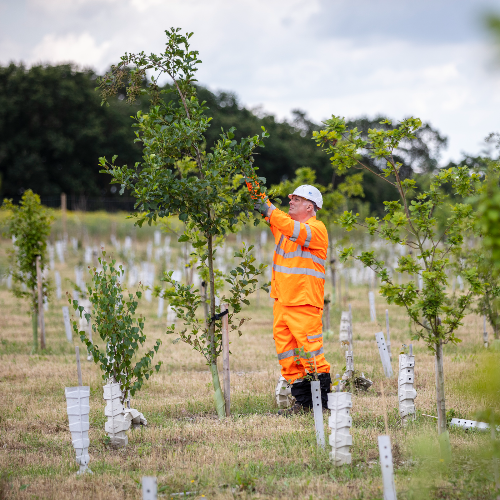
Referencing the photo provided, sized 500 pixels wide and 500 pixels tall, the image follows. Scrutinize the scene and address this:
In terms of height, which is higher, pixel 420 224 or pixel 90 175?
pixel 90 175

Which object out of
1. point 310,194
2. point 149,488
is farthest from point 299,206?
point 149,488

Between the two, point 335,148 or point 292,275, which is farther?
point 292,275

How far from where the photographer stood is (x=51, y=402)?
270 inches

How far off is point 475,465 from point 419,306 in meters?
1.26

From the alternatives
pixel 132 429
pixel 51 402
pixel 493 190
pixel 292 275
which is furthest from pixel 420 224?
pixel 51 402

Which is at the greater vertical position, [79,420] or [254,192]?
[254,192]

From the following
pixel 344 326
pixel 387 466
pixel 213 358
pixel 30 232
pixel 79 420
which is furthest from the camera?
pixel 30 232

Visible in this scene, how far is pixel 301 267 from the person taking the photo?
6.02m

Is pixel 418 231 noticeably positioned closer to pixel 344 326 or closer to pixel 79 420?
pixel 79 420

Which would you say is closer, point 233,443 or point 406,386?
point 233,443

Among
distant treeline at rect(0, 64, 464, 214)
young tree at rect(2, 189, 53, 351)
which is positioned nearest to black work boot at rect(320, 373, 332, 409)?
young tree at rect(2, 189, 53, 351)

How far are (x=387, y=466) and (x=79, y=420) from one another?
7.66ft

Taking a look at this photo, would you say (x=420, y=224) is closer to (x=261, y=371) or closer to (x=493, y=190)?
(x=493, y=190)

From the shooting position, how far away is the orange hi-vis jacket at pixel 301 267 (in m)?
5.97
